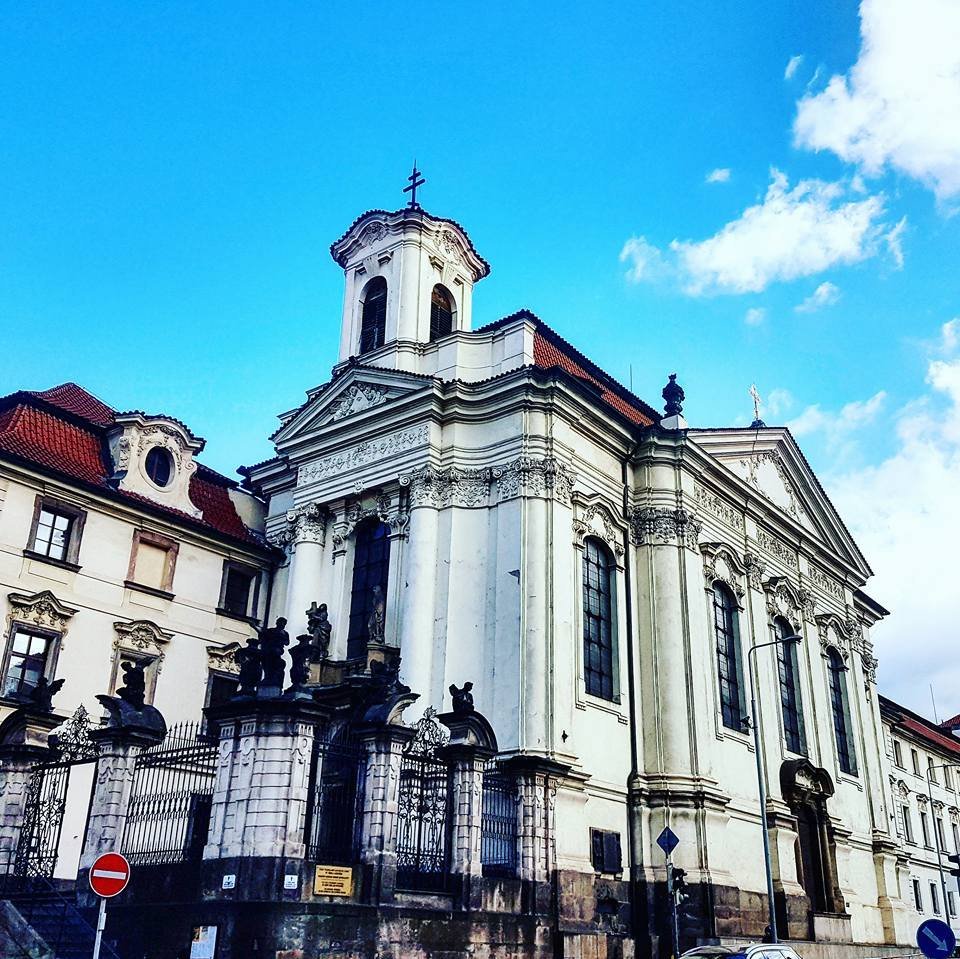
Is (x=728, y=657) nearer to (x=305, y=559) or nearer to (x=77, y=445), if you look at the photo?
(x=305, y=559)

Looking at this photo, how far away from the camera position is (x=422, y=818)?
19.2 m

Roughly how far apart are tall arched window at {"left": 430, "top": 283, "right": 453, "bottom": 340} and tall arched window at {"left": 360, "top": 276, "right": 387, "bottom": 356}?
1517 millimetres

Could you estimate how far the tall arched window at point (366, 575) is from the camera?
28891 mm

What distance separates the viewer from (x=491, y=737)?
807 inches

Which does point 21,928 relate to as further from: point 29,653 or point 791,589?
point 791,589

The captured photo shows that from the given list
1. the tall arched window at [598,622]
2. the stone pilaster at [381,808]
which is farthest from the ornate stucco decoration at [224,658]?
the stone pilaster at [381,808]

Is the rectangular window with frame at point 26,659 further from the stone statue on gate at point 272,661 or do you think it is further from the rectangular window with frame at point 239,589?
the stone statue on gate at point 272,661

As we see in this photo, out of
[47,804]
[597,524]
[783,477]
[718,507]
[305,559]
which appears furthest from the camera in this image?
[783,477]

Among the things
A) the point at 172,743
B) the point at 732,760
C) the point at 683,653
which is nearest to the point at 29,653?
the point at 172,743

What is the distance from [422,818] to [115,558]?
44.4 ft

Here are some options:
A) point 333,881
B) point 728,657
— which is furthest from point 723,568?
point 333,881

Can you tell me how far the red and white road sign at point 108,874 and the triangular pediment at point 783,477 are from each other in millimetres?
22979

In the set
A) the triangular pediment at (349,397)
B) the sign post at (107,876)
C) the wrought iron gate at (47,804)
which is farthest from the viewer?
the triangular pediment at (349,397)

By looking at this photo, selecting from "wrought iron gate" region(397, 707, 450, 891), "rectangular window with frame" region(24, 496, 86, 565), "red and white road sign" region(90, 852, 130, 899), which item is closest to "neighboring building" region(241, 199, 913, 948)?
"wrought iron gate" region(397, 707, 450, 891)
